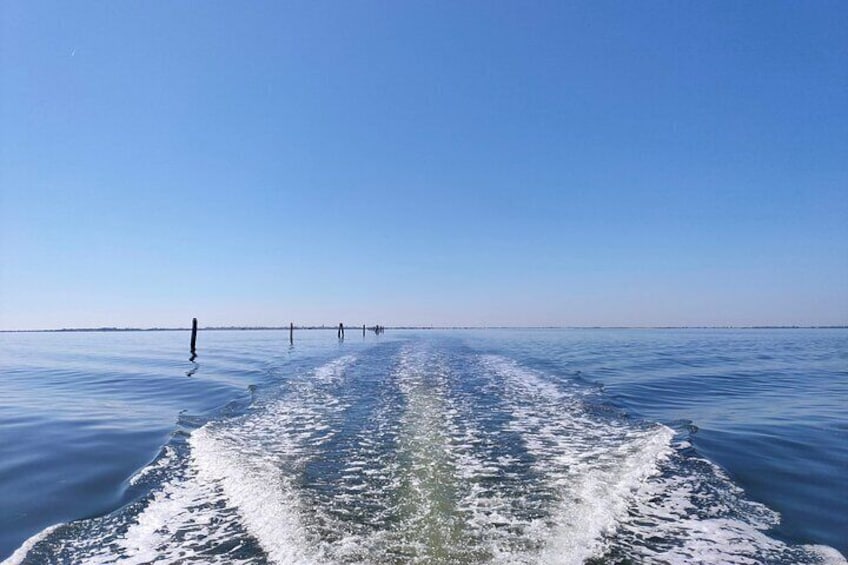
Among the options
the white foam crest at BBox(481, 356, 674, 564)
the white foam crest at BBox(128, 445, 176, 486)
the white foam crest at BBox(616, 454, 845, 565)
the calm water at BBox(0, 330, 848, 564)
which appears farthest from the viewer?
the white foam crest at BBox(128, 445, 176, 486)

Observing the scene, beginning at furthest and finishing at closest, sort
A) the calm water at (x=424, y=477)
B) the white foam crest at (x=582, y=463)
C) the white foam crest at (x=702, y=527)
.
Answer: the white foam crest at (x=582, y=463) → the calm water at (x=424, y=477) → the white foam crest at (x=702, y=527)

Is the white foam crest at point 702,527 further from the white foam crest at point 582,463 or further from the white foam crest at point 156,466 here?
the white foam crest at point 156,466

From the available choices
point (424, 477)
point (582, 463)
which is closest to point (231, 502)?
point (424, 477)

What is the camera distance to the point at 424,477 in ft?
23.0

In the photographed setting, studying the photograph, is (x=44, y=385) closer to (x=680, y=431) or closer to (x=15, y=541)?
(x=15, y=541)

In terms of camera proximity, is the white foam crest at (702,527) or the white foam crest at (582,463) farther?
the white foam crest at (582,463)

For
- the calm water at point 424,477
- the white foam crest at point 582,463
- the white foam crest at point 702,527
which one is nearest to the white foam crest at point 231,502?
the calm water at point 424,477

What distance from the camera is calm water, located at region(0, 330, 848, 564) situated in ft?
16.2

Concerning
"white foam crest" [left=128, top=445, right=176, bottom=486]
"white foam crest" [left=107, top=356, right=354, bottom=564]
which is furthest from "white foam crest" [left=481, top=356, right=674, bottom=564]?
"white foam crest" [left=128, top=445, right=176, bottom=486]

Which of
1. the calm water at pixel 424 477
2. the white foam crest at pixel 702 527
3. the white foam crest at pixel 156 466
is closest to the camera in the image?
the white foam crest at pixel 702 527

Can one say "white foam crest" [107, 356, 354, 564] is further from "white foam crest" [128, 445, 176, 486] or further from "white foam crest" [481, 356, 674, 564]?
"white foam crest" [481, 356, 674, 564]

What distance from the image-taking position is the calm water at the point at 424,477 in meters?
4.94

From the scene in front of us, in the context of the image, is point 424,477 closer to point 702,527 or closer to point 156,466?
point 702,527

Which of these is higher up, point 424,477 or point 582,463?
point 424,477
